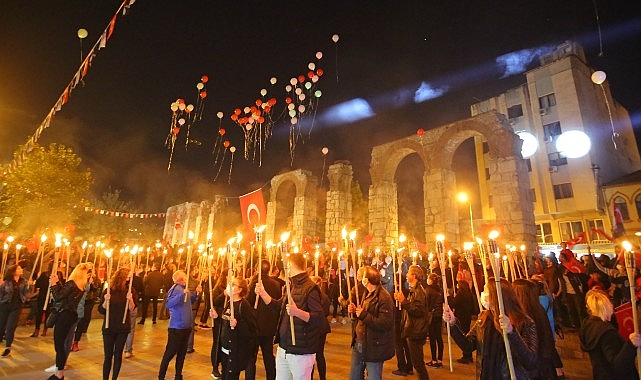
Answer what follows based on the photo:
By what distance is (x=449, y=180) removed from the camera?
59.9 ft

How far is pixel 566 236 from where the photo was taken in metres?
29.6

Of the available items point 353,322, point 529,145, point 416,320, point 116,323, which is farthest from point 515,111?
Result: point 116,323

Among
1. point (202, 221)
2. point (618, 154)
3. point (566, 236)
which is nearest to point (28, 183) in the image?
point (202, 221)

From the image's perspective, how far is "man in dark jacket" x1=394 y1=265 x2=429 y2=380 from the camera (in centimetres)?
542

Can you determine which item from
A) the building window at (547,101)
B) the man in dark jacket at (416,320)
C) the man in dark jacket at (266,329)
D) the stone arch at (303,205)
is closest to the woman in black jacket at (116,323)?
the man in dark jacket at (266,329)

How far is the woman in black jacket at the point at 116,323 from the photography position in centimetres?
543

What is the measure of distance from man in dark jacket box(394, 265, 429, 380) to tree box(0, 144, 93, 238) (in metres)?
25.3

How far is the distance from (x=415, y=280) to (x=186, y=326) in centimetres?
406

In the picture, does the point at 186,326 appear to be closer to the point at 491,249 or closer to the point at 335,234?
the point at 491,249

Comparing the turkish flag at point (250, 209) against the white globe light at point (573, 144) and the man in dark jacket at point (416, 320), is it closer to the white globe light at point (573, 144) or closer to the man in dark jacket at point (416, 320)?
the man in dark jacket at point (416, 320)

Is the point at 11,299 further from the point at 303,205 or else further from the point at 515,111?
the point at 515,111

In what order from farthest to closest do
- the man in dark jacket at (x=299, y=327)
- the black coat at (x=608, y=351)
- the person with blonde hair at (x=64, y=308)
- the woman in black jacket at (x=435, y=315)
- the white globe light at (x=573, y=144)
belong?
the white globe light at (x=573, y=144), the woman in black jacket at (x=435, y=315), the person with blonde hair at (x=64, y=308), the man in dark jacket at (x=299, y=327), the black coat at (x=608, y=351)

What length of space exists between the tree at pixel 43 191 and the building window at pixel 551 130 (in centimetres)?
4073

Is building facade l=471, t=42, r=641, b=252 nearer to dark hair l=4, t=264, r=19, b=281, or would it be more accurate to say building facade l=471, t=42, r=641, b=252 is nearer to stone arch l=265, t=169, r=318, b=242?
stone arch l=265, t=169, r=318, b=242
